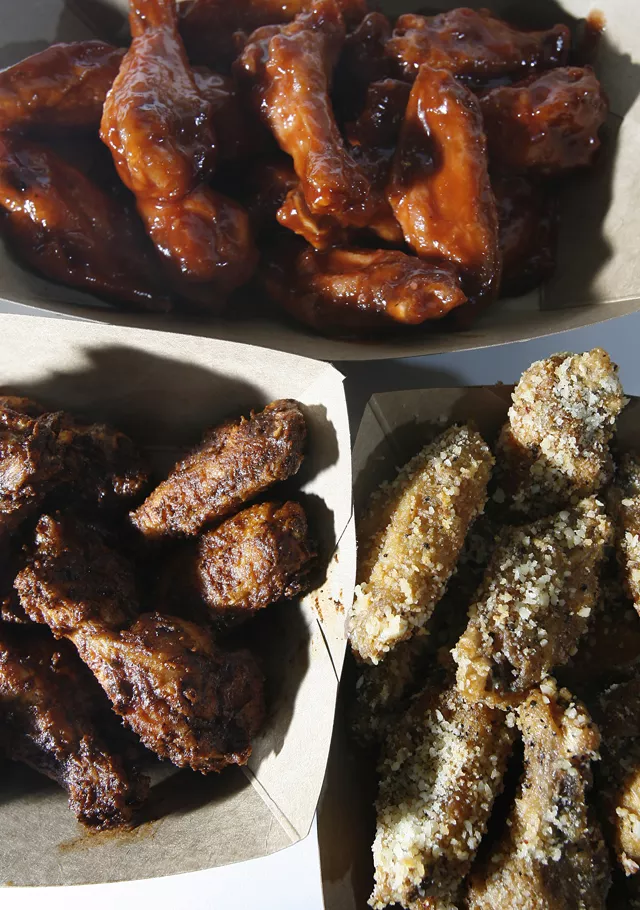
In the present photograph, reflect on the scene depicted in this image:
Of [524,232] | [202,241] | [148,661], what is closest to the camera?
[148,661]

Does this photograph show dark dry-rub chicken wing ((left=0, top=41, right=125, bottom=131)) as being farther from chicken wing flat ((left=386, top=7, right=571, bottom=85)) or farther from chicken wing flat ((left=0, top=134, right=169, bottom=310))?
chicken wing flat ((left=386, top=7, right=571, bottom=85))

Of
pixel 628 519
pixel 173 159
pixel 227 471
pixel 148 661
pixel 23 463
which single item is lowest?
pixel 628 519

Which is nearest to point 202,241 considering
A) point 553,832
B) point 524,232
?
point 524,232

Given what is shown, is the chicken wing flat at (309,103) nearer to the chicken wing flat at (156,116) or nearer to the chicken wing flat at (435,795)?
the chicken wing flat at (156,116)

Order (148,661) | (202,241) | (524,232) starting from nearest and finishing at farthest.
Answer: (148,661) < (202,241) < (524,232)

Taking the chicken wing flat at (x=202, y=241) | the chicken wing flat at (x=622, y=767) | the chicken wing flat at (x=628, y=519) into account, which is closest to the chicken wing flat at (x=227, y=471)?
the chicken wing flat at (x=202, y=241)

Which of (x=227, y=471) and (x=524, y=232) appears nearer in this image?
(x=227, y=471)

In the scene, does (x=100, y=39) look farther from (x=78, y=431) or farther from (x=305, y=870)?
(x=305, y=870)

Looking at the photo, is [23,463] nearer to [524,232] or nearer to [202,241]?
[202,241]
